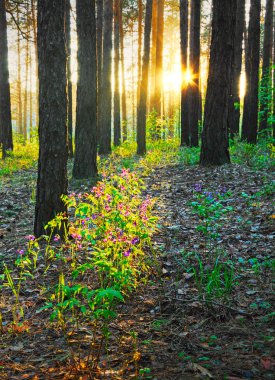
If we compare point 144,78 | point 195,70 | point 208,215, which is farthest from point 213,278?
point 195,70

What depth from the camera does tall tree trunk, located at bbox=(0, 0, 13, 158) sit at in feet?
49.5

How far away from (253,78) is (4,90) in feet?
35.0

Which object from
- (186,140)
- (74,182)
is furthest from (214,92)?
(186,140)

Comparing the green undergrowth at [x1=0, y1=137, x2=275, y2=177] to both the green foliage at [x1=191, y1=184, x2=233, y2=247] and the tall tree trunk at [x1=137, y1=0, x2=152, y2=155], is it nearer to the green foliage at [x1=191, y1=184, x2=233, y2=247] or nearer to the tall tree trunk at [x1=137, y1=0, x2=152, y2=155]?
the tall tree trunk at [x1=137, y1=0, x2=152, y2=155]

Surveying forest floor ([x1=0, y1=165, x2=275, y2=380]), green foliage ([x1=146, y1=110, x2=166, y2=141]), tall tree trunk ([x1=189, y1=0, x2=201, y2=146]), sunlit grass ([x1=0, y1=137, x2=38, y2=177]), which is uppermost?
tall tree trunk ([x1=189, y1=0, x2=201, y2=146])

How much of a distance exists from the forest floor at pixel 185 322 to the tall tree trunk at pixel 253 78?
9.13m

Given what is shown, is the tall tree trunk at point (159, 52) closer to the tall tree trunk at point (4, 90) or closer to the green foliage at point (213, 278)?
the tall tree trunk at point (4, 90)

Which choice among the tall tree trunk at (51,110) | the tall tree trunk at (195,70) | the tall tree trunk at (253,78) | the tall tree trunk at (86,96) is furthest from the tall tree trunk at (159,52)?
the tall tree trunk at (51,110)

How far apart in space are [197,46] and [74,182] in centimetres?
850

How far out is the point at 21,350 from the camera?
2.82m

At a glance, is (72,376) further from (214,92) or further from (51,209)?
(214,92)

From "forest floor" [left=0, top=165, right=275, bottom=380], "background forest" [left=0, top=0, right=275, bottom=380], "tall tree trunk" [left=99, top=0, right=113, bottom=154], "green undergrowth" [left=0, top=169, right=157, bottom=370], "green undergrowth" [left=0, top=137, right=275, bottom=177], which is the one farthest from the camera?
"tall tree trunk" [left=99, top=0, right=113, bottom=154]

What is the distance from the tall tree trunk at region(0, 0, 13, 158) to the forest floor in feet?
37.4

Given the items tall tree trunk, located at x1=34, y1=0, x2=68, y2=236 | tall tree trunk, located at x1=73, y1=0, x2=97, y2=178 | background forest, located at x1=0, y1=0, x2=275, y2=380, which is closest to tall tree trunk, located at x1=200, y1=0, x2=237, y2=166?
background forest, located at x1=0, y1=0, x2=275, y2=380
